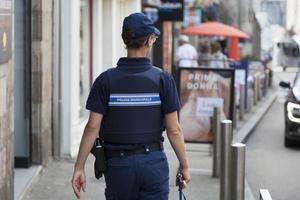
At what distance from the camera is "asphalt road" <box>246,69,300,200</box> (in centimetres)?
942

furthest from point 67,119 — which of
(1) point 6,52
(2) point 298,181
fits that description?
(1) point 6,52

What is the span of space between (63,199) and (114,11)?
811 cm

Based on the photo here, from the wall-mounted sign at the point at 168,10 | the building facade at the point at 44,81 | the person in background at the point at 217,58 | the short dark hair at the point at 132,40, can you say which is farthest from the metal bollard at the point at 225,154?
the wall-mounted sign at the point at 168,10

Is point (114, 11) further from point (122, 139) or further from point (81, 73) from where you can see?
point (122, 139)

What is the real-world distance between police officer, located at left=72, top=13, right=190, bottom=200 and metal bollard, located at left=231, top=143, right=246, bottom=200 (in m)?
1.32

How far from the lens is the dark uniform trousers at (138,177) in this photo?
4.77 metres

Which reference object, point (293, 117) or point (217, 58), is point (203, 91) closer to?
point (293, 117)

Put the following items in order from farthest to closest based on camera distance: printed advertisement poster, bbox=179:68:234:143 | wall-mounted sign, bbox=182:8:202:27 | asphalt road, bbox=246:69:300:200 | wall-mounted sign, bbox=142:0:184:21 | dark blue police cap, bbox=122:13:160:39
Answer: wall-mounted sign, bbox=182:8:202:27 → wall-mounted sign, bbox=142:0:184:21 → printed advertisement poster, bbox=179:68:234:143 → asphalt road, bbox=246:69:300:200 → dark blue police cap, bbox=122:13:160:39

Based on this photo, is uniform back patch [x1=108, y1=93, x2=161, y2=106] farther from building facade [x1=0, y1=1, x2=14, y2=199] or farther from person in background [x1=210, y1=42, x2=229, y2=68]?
person in background [x1=210, y1=42, x2=229, y2=68]

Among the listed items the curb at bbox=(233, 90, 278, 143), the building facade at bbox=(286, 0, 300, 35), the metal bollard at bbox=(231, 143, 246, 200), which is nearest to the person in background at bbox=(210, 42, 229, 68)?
the curb at bbox=(233, 90, 278, 143)

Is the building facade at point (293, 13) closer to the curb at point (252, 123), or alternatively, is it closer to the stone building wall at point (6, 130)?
the curb at point (252, 123)

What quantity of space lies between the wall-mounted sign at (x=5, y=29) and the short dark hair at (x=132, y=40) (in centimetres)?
184

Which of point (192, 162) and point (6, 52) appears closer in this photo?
point (6, 52)

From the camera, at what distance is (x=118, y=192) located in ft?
15.9
